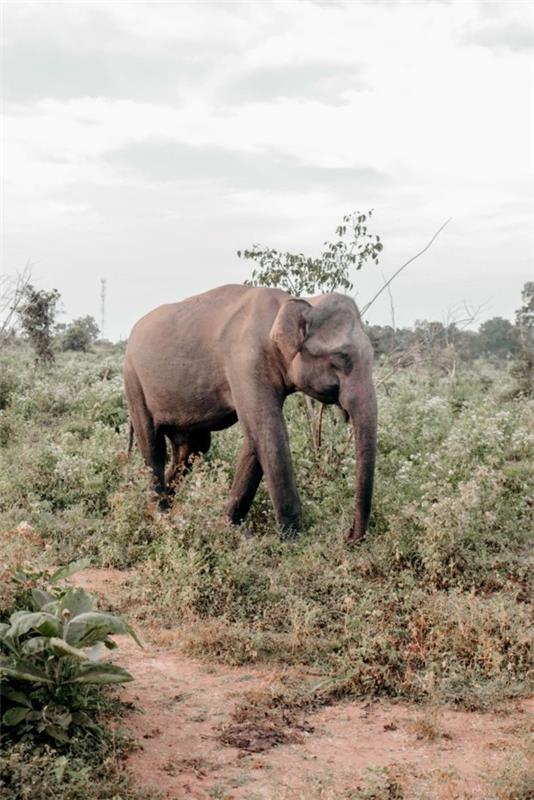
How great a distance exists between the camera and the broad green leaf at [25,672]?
14.9ft

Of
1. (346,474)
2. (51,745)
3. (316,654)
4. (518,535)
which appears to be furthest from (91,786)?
(346,474)

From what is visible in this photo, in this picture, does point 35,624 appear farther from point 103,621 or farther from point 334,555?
point 334,555

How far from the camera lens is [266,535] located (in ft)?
27.3

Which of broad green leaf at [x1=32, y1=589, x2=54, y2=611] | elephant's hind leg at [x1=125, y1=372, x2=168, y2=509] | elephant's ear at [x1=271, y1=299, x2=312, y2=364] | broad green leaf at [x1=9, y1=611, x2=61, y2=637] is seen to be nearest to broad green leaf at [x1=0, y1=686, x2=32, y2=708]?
broad green leaf at [x1=9, y1=611, x2=61, y2=637]

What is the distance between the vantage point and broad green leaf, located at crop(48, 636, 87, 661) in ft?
14.7

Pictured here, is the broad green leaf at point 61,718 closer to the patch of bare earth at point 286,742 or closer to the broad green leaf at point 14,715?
the broad green leaf at point 14,715

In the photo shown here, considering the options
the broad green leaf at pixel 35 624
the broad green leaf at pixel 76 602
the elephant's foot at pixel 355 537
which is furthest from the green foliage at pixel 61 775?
the elephant's foot at pixel 355 537

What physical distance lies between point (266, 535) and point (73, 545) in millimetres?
1693

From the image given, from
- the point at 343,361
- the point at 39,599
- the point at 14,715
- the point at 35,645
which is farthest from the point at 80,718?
the point at 343,361

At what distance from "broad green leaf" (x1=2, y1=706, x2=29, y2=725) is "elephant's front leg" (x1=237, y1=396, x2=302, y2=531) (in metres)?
3.90

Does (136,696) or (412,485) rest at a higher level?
(412,485)

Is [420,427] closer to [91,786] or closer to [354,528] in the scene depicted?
[354,528]

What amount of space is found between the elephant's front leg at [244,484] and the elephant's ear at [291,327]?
991 mm

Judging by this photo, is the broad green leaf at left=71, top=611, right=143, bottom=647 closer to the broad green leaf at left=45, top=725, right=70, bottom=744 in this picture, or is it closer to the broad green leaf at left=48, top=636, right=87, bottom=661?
the broad green leaf at left=48, top=636, right=87, bottom=661
